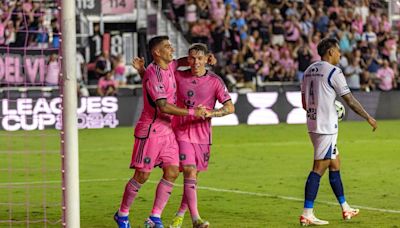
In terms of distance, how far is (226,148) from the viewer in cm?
2289

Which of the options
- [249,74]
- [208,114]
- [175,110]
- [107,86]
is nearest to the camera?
[175,110]

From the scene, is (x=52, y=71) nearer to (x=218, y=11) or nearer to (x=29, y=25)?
(x=29, y=25)

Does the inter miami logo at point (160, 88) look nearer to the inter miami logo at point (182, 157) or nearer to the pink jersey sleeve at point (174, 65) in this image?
the pink jersey sleeve at point (174, 65)

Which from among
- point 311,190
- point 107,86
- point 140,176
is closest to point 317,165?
point 311,190

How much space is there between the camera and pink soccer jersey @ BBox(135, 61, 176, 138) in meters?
11.1

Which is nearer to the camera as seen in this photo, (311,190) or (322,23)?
(311,190)

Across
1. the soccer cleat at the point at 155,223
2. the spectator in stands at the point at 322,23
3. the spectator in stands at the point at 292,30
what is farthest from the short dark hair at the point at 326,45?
the spectator in stands at the point at 322,23

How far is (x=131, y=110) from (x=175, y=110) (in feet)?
59.6

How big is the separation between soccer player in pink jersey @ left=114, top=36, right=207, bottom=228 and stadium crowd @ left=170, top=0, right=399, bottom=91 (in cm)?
2051

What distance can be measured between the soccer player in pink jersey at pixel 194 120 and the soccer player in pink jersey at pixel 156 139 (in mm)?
209

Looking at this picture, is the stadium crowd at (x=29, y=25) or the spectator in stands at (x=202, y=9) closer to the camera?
the stadium crowd at (x=29, y=25)

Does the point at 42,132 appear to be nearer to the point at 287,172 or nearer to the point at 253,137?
the point at 253,137

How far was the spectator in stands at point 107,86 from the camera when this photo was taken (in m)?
29.7

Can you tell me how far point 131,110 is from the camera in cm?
2897
